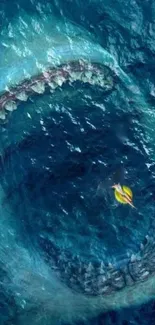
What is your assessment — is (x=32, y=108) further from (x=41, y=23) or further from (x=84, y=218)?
(x=84, y=218)

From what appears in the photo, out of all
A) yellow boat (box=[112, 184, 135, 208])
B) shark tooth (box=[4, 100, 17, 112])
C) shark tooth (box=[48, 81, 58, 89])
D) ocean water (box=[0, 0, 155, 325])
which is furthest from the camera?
yellow boat (box=[112, 184, 135, 208])

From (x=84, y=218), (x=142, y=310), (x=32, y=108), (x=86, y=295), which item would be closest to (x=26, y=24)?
(x=32, y=108)

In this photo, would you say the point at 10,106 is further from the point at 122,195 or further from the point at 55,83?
the point at 122,195

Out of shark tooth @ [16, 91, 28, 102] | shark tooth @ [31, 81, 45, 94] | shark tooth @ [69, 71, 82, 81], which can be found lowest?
shark tooth @ [16, 91, 28, 102]

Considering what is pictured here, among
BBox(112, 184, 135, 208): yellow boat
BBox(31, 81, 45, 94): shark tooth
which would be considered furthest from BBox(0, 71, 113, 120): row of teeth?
BBox(112, 184, 135, 208): yellow boat

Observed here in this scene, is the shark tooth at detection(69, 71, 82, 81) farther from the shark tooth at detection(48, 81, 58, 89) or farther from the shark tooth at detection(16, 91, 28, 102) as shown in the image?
the shark tooth at detection(16, 91, 28, 102)
